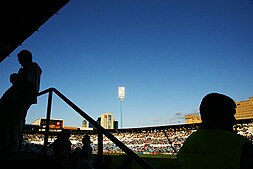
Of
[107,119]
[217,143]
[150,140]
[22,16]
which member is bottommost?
[150,140]

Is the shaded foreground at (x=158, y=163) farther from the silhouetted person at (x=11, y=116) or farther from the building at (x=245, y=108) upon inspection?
the building at (x=245, y=108)

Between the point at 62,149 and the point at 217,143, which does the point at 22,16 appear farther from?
the point at 217,143

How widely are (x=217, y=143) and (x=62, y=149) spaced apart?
2.40 meters

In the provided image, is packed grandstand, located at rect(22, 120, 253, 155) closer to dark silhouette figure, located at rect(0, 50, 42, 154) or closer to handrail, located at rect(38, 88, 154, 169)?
handrail, located at rect(38, 88, 154, 169)

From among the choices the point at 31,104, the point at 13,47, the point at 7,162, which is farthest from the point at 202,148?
the point at 13,47

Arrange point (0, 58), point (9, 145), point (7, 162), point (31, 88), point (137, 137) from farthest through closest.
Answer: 1. point (137, 137)
2. point (0, 58)
3. point (31, 88)
4. point (9, 145)
5. point (7, 162)

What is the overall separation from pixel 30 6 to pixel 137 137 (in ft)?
128

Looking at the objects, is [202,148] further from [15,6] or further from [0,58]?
[0,58]

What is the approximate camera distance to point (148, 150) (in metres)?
34.9

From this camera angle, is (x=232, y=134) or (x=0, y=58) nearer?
(x=232, y=134)

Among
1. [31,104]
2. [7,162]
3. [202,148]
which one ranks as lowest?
[7,162]

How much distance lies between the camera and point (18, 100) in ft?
9.25

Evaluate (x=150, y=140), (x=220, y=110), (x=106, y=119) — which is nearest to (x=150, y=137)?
(x=150, y=140)

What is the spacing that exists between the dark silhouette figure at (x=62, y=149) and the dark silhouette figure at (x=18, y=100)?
21.6 inches
